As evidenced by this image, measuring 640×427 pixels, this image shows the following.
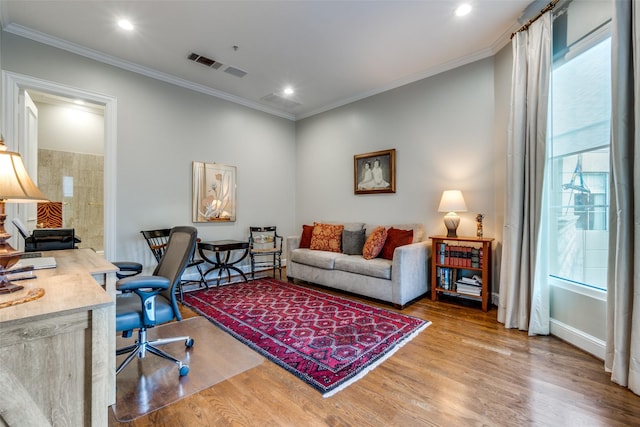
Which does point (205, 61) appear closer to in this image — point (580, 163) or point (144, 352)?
point (144, 352)

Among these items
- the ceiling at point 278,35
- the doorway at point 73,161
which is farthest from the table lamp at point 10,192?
the doorway at point 73,161

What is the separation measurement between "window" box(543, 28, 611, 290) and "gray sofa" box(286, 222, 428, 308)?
4.14ft

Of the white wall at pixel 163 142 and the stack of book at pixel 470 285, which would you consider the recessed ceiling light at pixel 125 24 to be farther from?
the stack of book at pixel 470 285

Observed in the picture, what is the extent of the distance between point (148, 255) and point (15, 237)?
126cm

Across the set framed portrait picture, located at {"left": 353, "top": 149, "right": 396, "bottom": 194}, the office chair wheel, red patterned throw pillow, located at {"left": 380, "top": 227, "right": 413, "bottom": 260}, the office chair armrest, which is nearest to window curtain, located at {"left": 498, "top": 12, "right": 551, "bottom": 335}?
red patterned throw pillow, located at {"left": 380, "top": 227, "right": 413, "bottom": 260}

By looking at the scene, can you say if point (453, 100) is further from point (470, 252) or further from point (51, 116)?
point (51, 116)

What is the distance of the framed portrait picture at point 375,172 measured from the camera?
4.28 m

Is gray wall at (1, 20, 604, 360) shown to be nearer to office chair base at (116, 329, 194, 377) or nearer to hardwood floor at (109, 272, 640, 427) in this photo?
hardwood floor at (109, 272, 640, 427)

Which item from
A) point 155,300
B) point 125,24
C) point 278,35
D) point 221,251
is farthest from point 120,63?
point 155,300

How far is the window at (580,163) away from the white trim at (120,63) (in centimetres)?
411

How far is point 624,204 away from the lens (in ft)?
Result: 5.89

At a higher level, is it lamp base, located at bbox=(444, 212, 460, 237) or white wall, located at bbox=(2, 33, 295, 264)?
white wall, located at bbox=(2, 33, 295, 264)

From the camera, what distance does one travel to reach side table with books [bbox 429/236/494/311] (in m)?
3.13

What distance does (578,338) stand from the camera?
2.30 m
